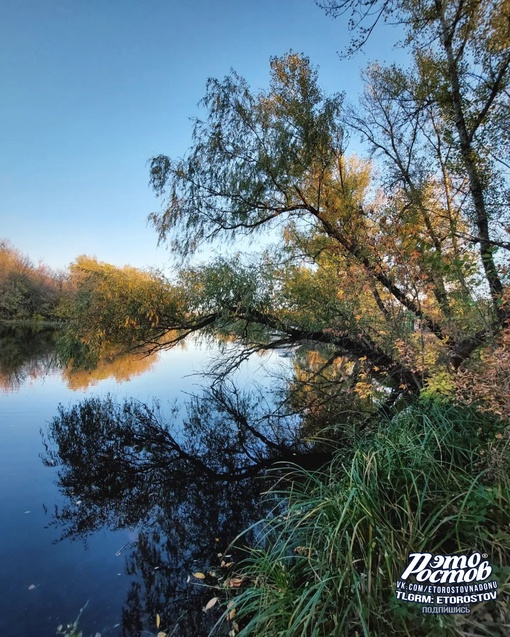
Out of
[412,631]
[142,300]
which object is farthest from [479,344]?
[142,300]

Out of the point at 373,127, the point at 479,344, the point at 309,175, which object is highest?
the point at 373,127

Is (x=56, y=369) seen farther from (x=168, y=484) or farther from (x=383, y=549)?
(x=383, y=549)

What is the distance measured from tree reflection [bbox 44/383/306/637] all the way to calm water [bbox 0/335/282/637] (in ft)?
0.05

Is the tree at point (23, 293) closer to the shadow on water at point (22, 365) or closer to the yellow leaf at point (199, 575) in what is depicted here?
the shadow on water at point (22, 365)

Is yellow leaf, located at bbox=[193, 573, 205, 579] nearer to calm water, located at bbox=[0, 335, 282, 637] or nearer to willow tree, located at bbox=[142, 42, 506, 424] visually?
calm water, located at bbox=[0, 335, 282, 637]

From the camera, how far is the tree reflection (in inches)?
116

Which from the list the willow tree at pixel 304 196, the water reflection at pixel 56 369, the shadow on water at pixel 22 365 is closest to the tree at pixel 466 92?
the willow tree at pixel 304 196

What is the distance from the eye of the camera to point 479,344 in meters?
4.34

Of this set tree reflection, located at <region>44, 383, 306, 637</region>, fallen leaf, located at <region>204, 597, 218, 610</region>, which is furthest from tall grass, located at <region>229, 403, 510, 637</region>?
tree reflection, located at <region>44, 383, 306, 637</region>

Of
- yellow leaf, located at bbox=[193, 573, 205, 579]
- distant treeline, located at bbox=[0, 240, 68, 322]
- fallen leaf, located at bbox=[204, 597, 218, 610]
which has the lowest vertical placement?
yellow leaf, located at bbox=[193, 573, 205, 579]

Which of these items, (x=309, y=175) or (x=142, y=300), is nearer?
(x=142, y=300)

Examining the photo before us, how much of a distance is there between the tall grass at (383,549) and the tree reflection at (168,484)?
0.75 metres

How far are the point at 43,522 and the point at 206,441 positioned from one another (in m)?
3.32

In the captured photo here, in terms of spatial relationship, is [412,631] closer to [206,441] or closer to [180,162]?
[206,441]
